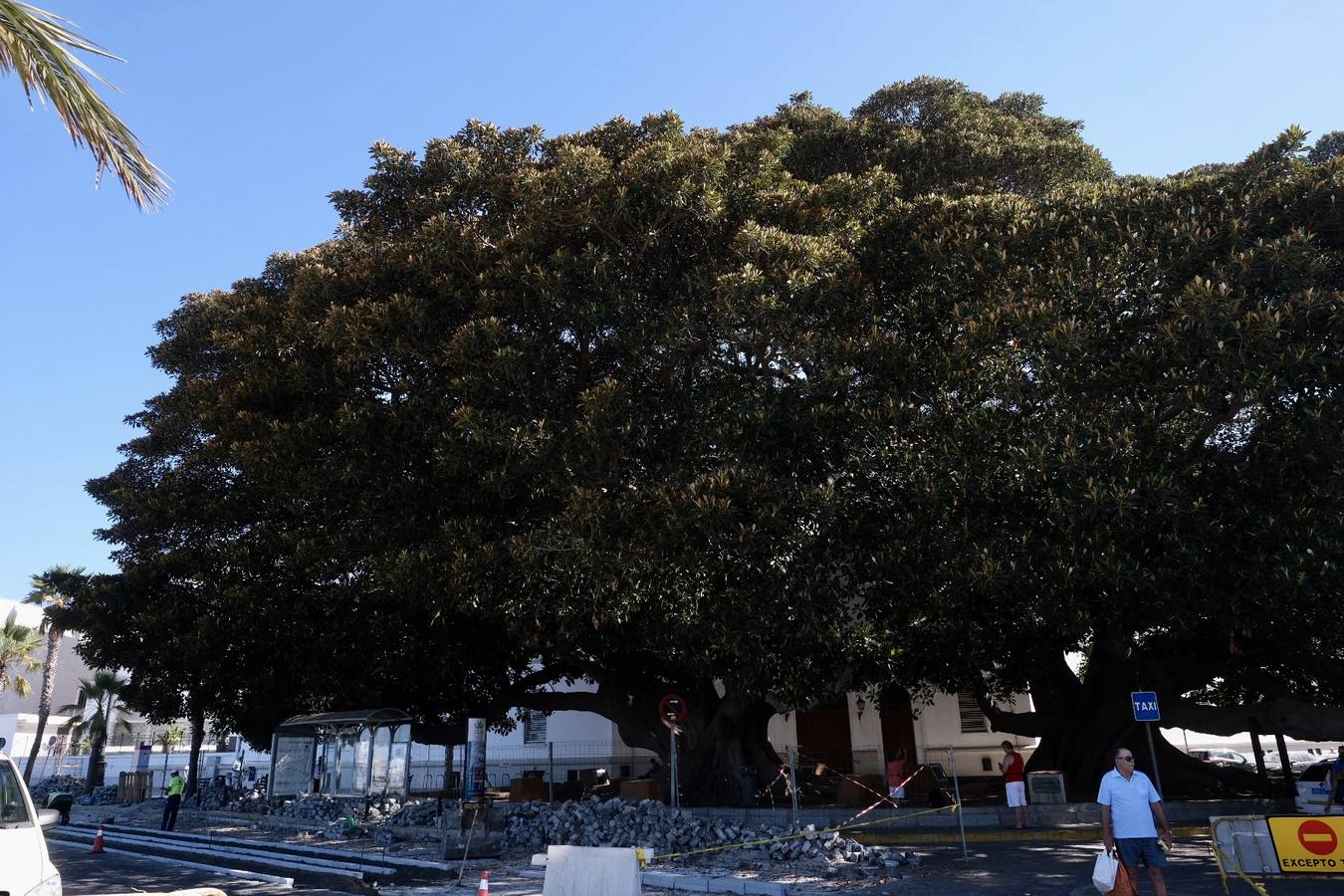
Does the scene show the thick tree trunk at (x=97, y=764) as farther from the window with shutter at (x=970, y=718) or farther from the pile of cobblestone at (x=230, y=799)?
the window with shutter at (x=970, y=718)

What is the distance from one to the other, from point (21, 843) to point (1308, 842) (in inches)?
453

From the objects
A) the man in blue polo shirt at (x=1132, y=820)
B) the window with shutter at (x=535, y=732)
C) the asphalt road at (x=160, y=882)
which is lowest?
the asphalt road at (x=160, y=882)

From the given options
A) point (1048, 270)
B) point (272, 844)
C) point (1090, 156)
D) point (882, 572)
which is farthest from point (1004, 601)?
point (272, 844)

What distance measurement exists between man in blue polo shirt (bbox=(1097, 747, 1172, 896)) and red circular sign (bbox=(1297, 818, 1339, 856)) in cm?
243

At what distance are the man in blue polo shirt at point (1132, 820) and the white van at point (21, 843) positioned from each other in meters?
8.37

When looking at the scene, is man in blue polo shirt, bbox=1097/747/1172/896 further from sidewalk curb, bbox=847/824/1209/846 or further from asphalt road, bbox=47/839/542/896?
sidewalk curb, bbox=847/824/1209/846

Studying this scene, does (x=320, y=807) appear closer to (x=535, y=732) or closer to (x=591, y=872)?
(x=535, y=732)

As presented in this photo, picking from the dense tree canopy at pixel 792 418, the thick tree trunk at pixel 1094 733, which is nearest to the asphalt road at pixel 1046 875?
→ the dense tree canopy at pixel 792 418

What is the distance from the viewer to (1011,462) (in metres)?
12.2

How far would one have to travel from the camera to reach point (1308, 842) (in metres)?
9.33

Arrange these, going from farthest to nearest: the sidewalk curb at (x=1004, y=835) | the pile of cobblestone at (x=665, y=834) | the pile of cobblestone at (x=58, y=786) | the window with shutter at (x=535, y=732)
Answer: the window with shutter at (x=535, y=732) < the pile of cobblestone at (x=58, y=786) < the sidewalk curb at (x=1004, y=835) < the pile of cobblestone at (x=665, y=834)

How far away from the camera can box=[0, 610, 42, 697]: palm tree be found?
3728cm

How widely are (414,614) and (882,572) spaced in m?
10.6

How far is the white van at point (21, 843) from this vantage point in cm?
605
